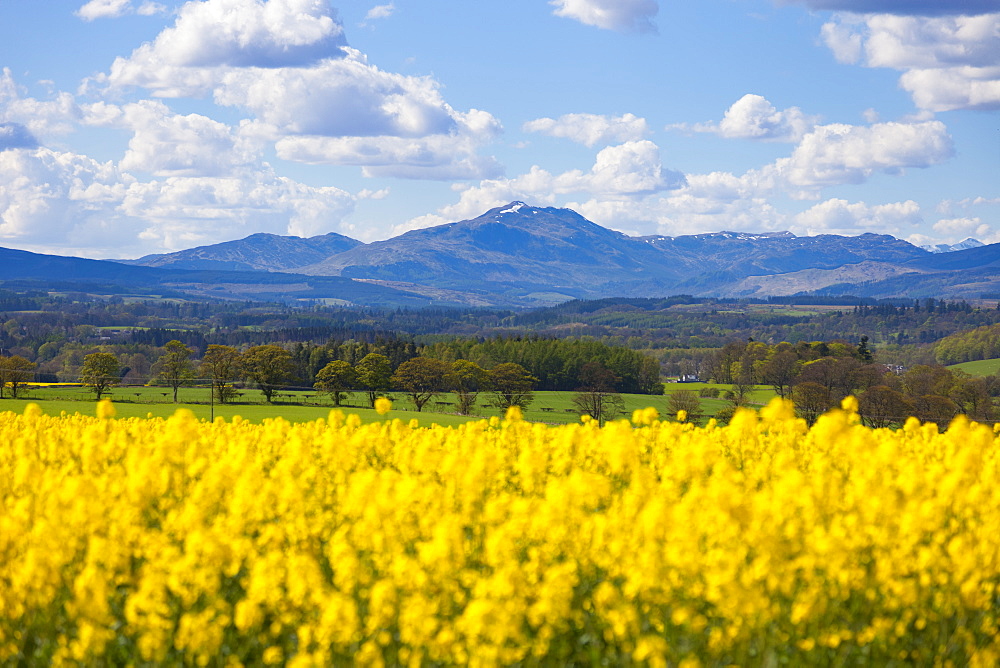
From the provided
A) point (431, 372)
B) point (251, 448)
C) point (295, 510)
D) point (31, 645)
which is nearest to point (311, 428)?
point (251, 448)

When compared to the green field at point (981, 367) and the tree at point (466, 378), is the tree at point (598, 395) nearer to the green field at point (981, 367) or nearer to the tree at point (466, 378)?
the tree at point (466, 378)

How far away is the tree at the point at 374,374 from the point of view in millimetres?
94812

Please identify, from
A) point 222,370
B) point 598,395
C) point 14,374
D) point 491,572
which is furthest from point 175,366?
point 491,572

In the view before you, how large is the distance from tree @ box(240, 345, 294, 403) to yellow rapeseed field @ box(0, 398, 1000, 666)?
7734 centimetres

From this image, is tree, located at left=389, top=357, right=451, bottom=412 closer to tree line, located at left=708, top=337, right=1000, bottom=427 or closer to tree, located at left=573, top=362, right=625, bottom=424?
tree, located at left=573, top=362, right=625, bottom=424

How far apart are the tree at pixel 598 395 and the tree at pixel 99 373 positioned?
38.8 meters

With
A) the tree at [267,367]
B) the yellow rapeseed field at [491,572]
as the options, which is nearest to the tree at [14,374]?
the tree at [267,367]

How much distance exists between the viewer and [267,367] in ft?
293

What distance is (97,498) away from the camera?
980cm

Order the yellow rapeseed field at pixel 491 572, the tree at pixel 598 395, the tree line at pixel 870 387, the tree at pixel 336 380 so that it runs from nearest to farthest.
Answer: the yellow rapeseed field at pixel 491 572 → the tree line at pixel 870 387 → the tree at pixel 336 380 → the tree at pixel 598 395

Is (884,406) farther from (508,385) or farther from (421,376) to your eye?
(421,376)

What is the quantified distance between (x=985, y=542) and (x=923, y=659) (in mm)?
1343

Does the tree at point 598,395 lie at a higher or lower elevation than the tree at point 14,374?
lower

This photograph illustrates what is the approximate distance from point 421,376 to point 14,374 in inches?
1387
